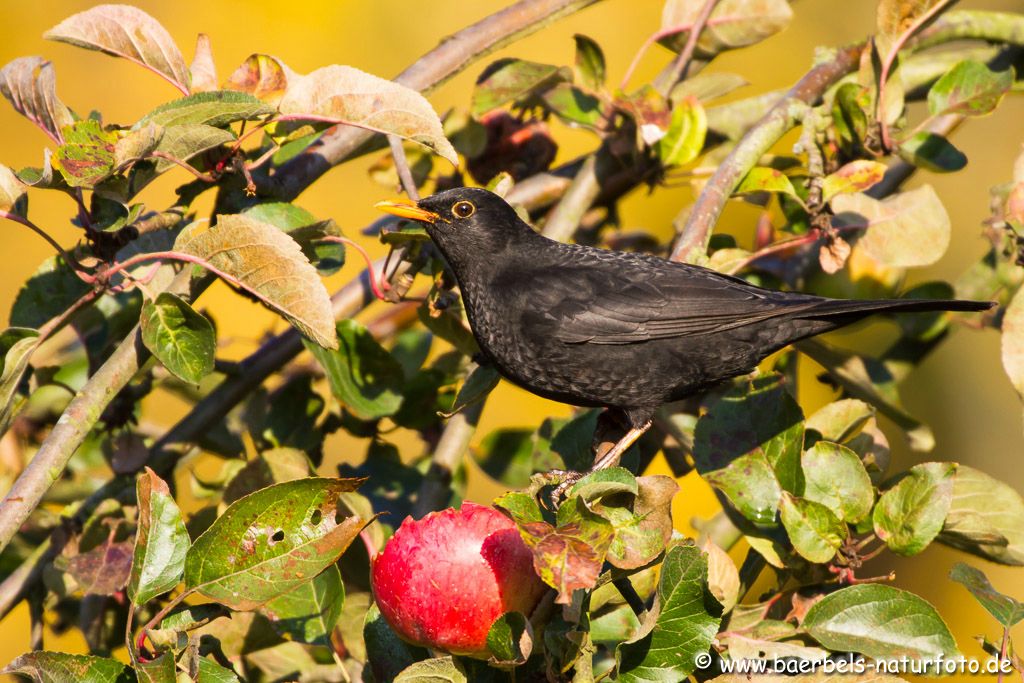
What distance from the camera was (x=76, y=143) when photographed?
257 cm

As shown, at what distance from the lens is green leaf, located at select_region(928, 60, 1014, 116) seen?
11.6 feet

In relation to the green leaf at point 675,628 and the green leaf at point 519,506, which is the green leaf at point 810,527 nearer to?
the green leaf at point 675,628

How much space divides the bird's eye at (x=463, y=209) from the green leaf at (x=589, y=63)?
668mm

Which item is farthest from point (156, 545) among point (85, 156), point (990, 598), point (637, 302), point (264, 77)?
point (990, 598)

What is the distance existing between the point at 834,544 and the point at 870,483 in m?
0.20

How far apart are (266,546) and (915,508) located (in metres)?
1.63

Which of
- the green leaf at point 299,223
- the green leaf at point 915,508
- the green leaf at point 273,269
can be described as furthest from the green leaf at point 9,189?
the green leaf at point 915,508

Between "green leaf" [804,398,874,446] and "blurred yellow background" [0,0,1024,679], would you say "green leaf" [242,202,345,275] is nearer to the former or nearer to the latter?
"green leaf" [804,398,874,446]

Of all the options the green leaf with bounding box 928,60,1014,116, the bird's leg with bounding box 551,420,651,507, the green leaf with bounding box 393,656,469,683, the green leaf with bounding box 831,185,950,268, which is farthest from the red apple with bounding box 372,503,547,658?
the green leaf with bounding box 928,60,1014,116

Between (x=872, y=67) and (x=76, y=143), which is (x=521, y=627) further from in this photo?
(x=872, y=67)

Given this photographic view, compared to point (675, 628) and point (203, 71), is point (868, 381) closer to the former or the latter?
point (675, 628)

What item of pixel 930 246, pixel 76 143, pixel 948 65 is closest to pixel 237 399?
pixel 76 143

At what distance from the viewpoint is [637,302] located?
3586mm

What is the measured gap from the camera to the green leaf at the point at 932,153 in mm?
3512
